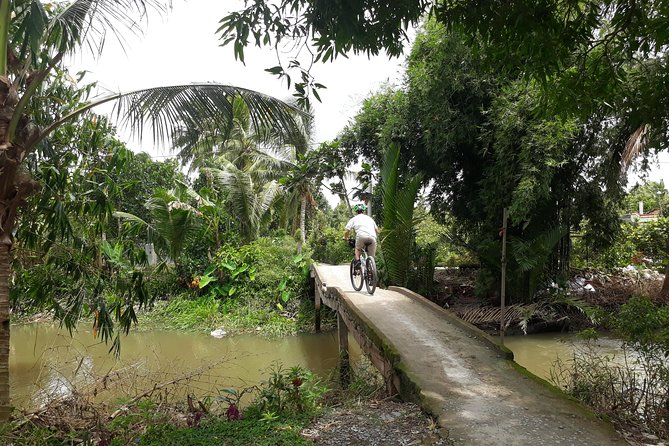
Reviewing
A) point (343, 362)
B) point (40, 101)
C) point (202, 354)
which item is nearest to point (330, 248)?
point (202, 354)

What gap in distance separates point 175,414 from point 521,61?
4466mm

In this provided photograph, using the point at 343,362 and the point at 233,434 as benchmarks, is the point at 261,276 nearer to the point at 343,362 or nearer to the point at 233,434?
the point at 343,362

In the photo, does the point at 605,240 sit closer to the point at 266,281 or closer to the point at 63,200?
the point at 266,281

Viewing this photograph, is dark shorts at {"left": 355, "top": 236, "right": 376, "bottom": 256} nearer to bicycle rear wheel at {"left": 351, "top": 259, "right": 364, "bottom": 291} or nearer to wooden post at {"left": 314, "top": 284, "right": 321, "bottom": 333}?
bicycle rear wheel at {"left": 351, "top": 259, "right": 364, "bottom": 291}

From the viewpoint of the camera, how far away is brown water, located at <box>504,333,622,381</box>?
28.6ft

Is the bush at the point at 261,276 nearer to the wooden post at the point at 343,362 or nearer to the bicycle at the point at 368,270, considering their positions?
the wooden post at the point at 343,362

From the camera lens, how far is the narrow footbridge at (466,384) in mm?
3406

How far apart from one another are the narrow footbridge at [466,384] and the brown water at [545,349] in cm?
278

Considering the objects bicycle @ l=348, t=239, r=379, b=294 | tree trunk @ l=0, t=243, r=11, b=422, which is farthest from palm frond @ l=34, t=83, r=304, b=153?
bicycle @ l=348, t=239, r=379, b=294

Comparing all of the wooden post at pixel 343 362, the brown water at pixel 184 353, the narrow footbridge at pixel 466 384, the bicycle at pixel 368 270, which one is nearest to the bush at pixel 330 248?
the brown water at pixel 184 353

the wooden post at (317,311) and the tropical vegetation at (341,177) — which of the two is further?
the wooden post at (317,311)

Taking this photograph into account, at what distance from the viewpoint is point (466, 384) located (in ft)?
14.5

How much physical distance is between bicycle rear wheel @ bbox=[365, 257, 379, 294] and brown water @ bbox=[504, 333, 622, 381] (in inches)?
110

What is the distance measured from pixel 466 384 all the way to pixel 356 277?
5.08m
